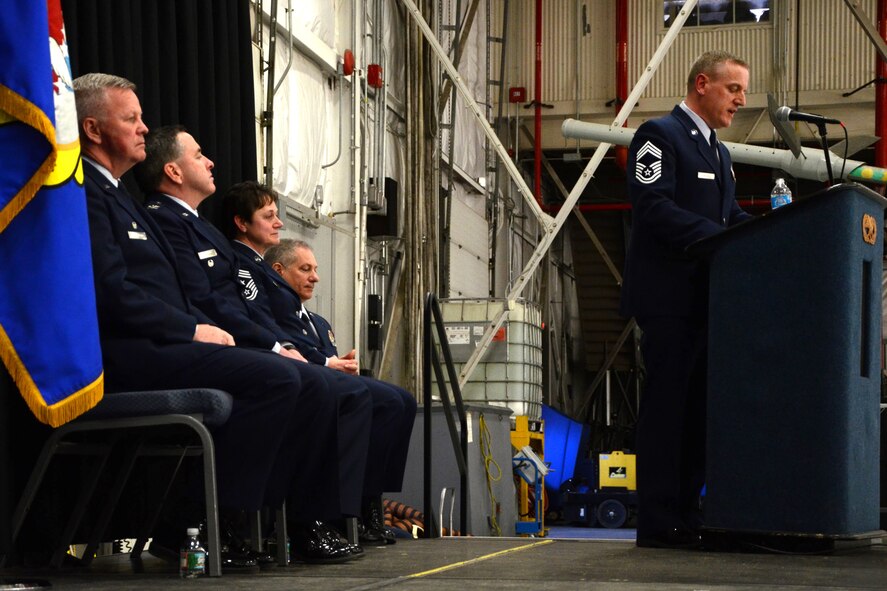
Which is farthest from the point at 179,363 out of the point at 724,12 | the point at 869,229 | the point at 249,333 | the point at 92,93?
the point at 724,12

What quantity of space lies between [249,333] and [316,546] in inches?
24.5

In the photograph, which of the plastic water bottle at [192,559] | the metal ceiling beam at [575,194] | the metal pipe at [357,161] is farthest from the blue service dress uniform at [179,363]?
the metal ceiling beam at [575,194]

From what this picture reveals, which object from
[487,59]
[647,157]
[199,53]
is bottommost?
[647,157]

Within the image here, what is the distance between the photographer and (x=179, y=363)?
2.69 m

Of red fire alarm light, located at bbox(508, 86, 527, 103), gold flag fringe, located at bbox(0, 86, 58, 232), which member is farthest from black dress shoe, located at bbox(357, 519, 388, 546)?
red fire alarm light, located at bbox(508, 86, 527, 103)

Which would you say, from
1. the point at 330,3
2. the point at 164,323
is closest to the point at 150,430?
the point at 164,323

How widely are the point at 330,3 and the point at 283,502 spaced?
215 inches

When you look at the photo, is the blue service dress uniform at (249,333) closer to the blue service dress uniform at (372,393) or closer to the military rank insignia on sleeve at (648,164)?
the blue service dress uniform at (372,393)

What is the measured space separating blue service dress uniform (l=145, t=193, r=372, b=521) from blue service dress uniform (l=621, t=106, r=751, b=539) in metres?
0.80

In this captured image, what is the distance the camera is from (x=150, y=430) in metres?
2.78

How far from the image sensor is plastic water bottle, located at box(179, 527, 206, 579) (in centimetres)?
256

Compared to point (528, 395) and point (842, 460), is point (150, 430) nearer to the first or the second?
point (842, 460)

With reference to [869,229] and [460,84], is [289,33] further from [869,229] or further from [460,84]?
[869,229]

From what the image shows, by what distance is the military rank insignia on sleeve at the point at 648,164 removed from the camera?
3.40 m
